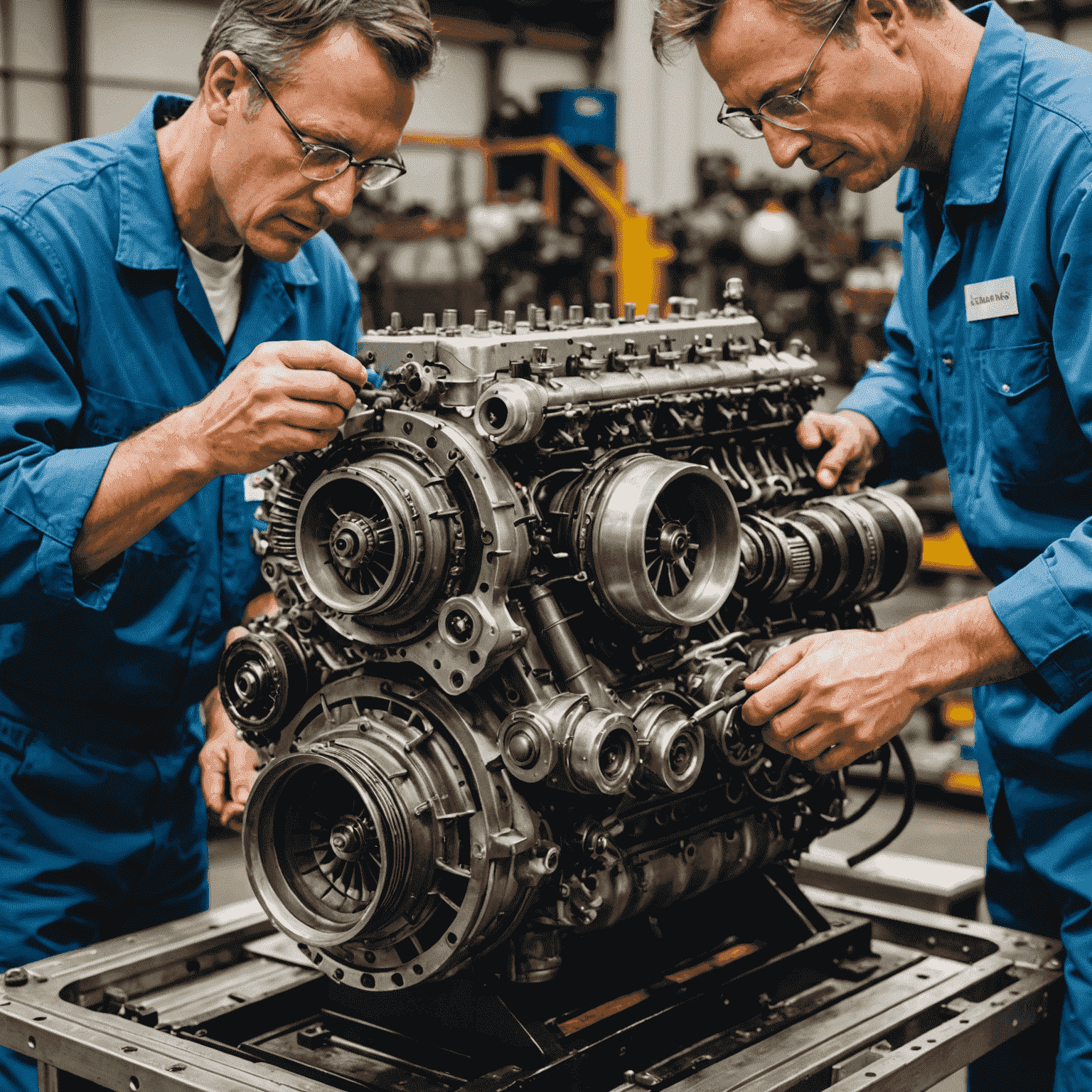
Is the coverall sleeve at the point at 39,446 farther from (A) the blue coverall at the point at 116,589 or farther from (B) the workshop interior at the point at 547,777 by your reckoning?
(B) the workshop interior at the point at 547,777

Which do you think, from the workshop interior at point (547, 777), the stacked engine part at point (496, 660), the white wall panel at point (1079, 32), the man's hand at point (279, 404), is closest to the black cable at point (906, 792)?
the workshop interior at point (547, 777)

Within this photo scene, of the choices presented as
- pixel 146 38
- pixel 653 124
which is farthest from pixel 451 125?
pixel 653 124

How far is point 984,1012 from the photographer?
5.47 feet

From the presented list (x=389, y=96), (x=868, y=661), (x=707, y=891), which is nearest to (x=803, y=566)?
(x=868, y=661)

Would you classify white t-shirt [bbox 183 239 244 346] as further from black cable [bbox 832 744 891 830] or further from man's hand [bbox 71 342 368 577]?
black cable [bbox 832 744 891 830]

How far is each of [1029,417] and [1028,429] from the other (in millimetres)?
15

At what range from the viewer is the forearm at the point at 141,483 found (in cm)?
160

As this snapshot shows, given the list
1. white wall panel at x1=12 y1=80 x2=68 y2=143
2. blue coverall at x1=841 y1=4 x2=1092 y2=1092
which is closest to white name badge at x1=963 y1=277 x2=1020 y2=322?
blue coverall at x1=841 y1=4 x2=1092 y2=1092

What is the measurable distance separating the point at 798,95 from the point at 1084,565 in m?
0.70

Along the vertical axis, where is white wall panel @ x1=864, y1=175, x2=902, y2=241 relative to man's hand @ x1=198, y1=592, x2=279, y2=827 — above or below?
above

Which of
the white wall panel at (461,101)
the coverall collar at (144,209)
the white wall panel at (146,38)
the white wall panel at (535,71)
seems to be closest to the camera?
the coverall collar at (144,209)

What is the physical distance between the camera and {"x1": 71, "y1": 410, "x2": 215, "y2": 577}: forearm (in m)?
1.60

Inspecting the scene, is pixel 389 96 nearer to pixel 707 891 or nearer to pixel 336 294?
pixel 336 294

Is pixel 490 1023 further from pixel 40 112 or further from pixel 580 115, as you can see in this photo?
pixel 40 112
